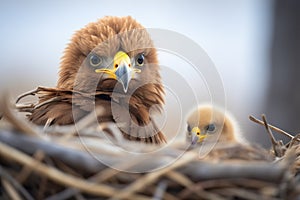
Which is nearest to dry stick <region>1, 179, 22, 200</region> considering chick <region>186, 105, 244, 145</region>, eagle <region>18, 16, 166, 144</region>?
eagle <region>18, 16, 166, 144</region>

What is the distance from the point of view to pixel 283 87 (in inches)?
162

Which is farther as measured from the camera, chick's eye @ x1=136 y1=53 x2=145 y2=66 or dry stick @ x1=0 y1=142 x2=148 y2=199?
chick's eye @ x1=136 y1=53 x2=145 y2=66

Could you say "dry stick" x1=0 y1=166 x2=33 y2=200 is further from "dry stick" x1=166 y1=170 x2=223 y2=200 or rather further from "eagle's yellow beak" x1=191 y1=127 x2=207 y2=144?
"eagle's yellow beak" x1=191 y1=127 x2=207 y2=144

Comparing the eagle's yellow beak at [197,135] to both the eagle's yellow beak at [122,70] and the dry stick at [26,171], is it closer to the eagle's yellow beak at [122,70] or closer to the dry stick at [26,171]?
the eagle's yellow beak at [122,70]

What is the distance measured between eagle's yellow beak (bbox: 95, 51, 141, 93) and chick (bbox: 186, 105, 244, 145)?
10.8 inches

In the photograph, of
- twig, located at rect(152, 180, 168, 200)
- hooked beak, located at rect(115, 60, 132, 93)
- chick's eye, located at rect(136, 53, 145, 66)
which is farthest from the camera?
chick's eye, located at rect(136, 53, 145, 66)

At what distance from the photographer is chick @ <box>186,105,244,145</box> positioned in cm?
176

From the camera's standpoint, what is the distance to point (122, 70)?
1.65m

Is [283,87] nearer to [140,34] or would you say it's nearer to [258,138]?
[258,138]

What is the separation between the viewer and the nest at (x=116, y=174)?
82cm

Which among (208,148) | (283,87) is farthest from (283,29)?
(208,148)

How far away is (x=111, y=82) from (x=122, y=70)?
0.06m

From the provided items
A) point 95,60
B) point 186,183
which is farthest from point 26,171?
point 95,60

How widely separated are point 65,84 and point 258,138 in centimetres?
269
